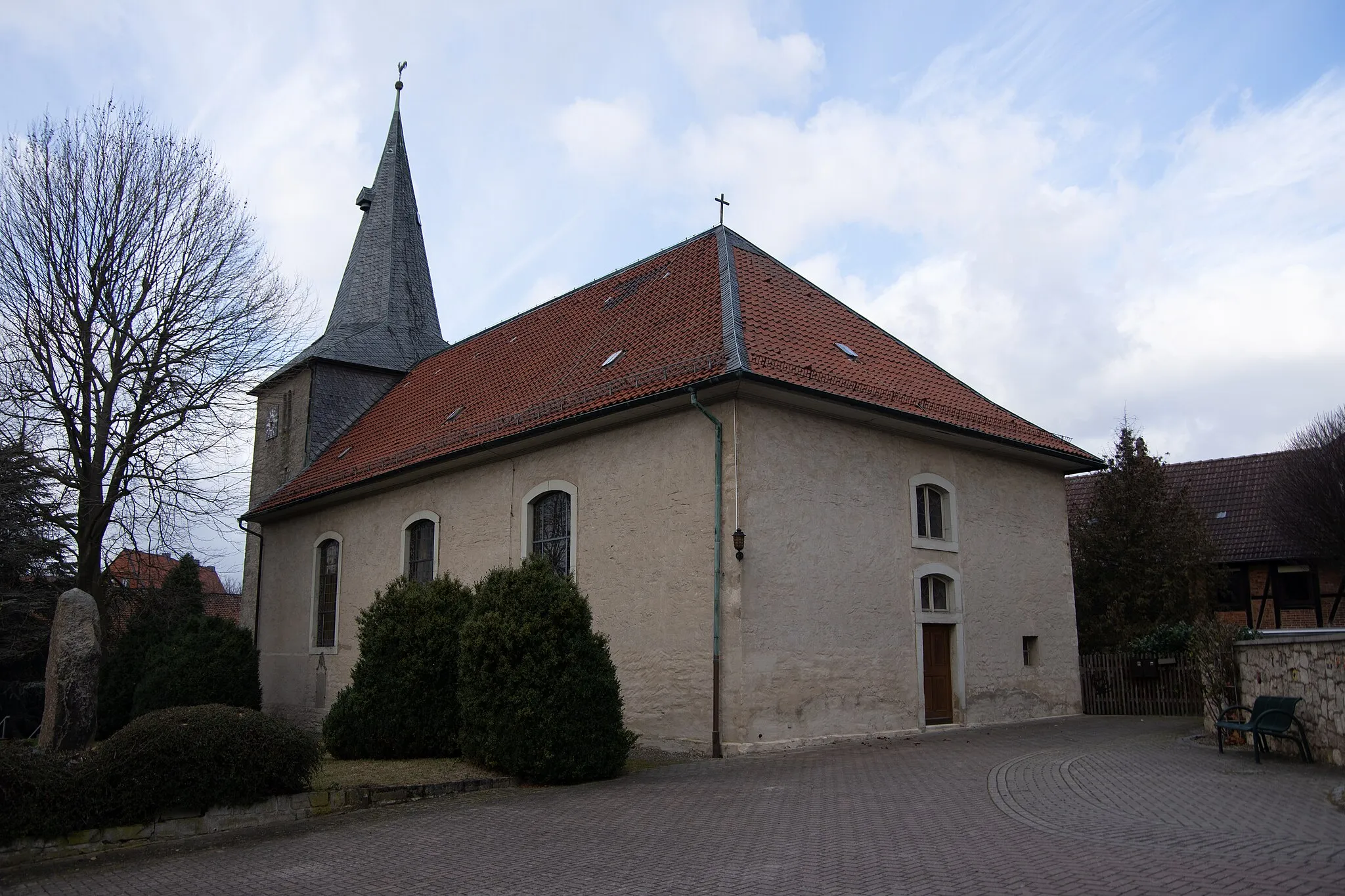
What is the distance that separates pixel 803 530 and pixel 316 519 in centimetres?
1297

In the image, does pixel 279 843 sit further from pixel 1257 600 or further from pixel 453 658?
pixel 1257 600

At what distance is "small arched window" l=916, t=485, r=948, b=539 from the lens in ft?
50.6

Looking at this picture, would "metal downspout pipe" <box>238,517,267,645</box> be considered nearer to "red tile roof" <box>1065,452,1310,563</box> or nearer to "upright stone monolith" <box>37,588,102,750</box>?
"upright stone monolith" <box>37,588,102,750</box>

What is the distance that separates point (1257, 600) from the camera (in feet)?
87.8

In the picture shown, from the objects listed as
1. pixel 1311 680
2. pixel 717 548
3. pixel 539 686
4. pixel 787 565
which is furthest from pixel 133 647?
pixel 1311 680

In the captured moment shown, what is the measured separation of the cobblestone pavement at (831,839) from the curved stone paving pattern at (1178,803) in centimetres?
3

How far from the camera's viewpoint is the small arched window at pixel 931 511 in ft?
50.6

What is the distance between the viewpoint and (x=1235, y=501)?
2834 cm

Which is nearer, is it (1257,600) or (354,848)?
(354,848)

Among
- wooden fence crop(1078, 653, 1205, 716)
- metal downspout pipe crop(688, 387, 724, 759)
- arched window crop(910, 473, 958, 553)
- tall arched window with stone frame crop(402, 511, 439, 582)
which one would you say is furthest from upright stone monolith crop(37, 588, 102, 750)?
wooden fence crop(1078, 653, 1205, 716)

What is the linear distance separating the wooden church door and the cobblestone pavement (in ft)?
12.5

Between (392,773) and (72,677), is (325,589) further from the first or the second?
(392,773)

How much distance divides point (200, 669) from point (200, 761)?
10.4 meters

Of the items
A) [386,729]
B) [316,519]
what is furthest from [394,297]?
[386,729]
